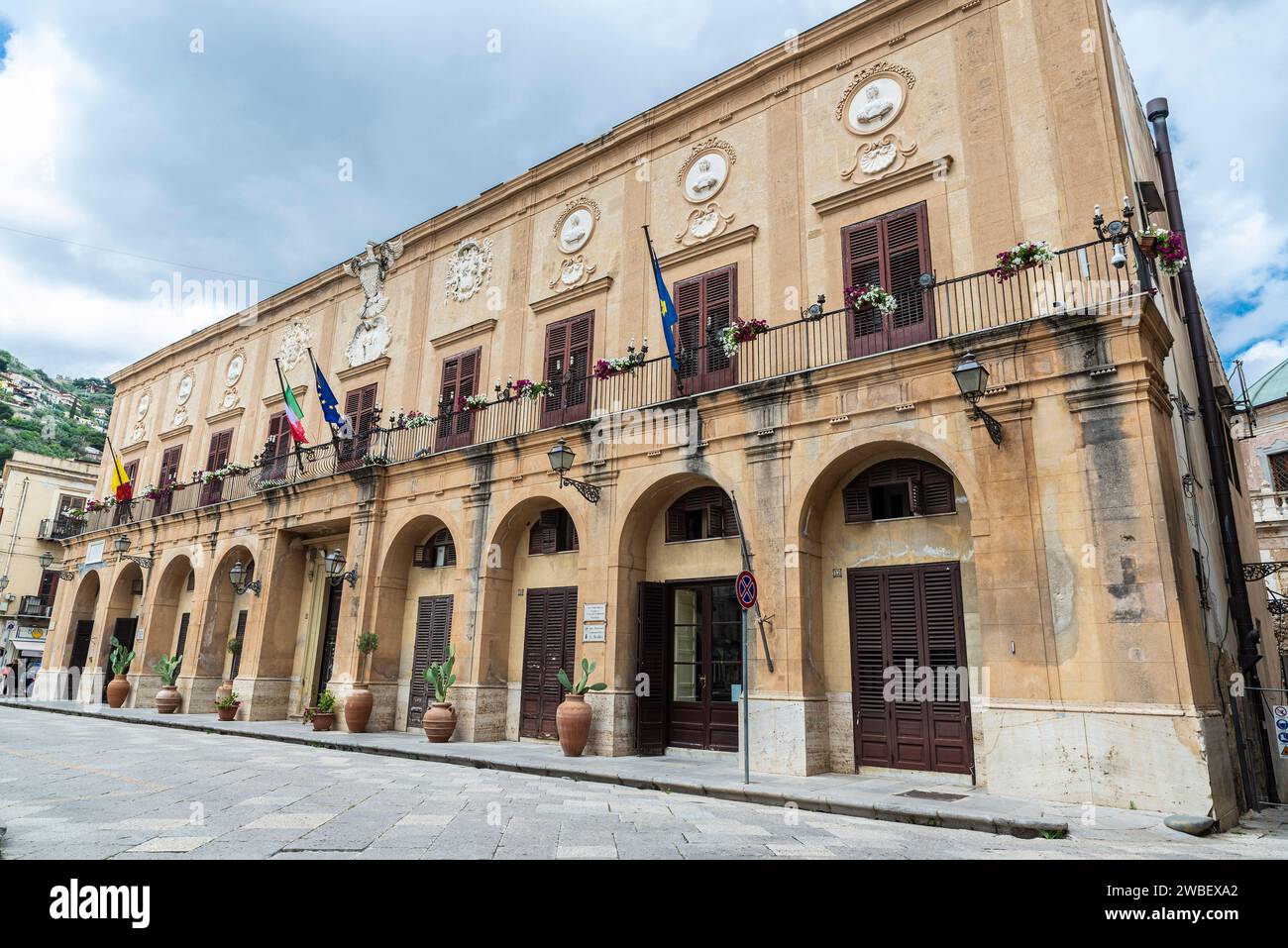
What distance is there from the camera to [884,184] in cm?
1286

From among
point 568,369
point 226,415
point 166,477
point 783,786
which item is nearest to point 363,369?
point 226,415

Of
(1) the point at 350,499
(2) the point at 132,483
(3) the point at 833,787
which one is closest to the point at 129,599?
(2) the point at 132,483

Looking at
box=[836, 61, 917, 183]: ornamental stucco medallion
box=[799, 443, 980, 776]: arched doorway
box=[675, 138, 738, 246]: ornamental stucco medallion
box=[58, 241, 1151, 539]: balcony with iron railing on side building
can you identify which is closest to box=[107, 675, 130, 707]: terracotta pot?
box=[58, 241, 1151, 539]: balcony with iron railing on side building

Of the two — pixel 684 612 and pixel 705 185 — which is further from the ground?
pixel 705 185

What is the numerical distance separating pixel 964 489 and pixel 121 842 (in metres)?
9.77

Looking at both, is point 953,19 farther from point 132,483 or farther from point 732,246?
point 132,483

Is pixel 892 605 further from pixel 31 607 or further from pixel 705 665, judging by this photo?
pixel 31 607

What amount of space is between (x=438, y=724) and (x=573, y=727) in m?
3.39

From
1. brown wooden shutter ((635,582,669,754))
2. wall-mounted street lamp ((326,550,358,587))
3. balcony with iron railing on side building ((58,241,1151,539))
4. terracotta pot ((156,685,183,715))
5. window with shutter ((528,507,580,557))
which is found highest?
balcony with iron railing on side building ((58,241,1151,539))

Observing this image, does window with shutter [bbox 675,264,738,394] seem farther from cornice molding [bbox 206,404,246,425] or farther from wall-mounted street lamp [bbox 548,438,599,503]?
cornice molding [bbox 206,404,246,425]

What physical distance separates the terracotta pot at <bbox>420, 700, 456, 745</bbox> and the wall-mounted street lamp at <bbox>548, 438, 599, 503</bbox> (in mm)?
4892

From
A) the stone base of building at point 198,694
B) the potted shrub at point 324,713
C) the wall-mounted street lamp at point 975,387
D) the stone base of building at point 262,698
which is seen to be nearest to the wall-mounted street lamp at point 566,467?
the wall-mounted street lamp at point 975,387

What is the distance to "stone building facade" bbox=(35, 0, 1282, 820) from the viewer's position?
31.0 feet

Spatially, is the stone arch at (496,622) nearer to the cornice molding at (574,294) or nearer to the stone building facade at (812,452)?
the stone building facade at (812,452)
